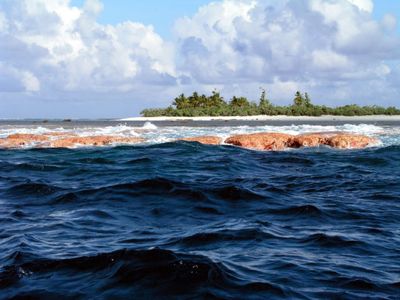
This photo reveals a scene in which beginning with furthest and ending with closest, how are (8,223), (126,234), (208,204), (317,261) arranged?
(208,204) → (8,223) → (126,234) → (317,261)

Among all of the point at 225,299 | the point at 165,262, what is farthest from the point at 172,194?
the point at 225,299

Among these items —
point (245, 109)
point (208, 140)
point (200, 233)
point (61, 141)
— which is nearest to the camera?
point (200, 233)

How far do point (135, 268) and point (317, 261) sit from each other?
7.36ft

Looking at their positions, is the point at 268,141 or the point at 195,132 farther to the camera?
the point at 195,132

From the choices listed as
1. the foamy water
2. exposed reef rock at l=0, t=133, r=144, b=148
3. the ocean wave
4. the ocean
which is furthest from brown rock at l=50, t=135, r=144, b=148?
the ocean wave

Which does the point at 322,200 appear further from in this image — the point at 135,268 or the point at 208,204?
the point at 135,268

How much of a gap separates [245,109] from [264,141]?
9448cm

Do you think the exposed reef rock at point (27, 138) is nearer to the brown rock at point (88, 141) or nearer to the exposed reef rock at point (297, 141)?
the brown rock at point (88, 141)

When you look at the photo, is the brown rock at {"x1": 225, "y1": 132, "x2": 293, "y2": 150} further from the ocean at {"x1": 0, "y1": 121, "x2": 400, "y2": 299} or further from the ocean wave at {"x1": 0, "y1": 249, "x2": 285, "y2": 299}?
the ocean wave at {"x1": 0, "y1": 249, "x2": 285, "y2": 299}

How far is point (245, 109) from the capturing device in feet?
384

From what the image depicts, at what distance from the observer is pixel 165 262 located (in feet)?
19.8

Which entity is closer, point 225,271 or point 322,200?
point 225,271

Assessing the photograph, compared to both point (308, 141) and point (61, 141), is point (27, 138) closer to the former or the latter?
point (61, 141)

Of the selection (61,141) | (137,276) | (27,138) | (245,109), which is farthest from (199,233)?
(245,109)
